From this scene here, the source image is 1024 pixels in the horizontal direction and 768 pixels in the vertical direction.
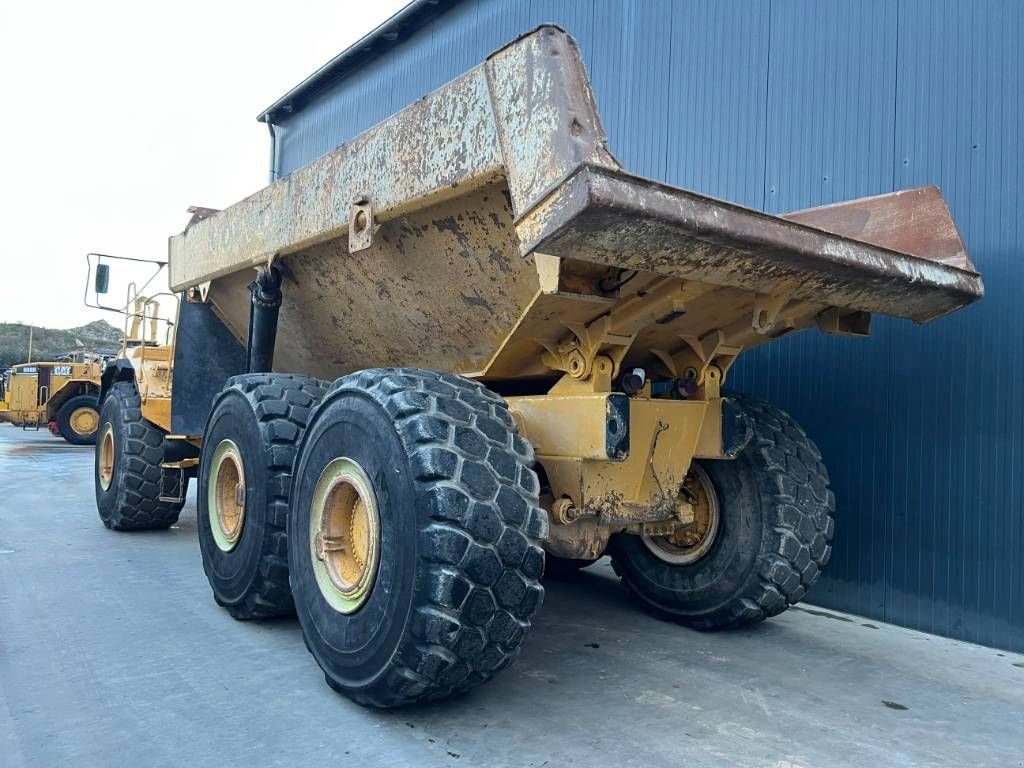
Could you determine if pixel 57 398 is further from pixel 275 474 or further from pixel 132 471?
pixel 275 474

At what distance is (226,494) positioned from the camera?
462cm

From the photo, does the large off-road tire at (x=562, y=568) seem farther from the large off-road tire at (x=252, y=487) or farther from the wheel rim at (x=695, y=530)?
the large off-road tire at (x=252, y=487)

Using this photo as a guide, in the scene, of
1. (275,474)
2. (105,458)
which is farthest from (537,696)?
(105,458)

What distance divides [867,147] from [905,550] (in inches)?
101

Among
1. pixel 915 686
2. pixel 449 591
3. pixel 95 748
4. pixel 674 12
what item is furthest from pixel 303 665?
pixel 674 12

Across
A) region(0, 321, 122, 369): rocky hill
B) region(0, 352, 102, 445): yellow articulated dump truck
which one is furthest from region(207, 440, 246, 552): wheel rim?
region(0, 321, 122, 369): rocky hill

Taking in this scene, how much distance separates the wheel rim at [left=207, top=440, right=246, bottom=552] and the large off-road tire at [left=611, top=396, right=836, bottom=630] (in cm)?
243

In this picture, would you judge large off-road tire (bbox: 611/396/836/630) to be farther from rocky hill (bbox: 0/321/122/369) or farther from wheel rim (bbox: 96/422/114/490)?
rocky hill (bbox: 0/321/122/369)

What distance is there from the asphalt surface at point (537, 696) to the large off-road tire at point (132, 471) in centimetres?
170

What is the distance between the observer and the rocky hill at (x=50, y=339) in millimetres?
48466

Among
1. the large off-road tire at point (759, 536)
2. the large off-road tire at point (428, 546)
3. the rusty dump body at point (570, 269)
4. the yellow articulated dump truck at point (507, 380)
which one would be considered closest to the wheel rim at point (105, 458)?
the yellow articulated dump truck at point (507, 380)

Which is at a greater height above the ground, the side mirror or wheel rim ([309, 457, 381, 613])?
the side mirror

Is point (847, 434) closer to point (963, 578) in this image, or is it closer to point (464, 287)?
point (963, 578)

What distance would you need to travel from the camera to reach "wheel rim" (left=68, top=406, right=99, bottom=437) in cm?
1925
